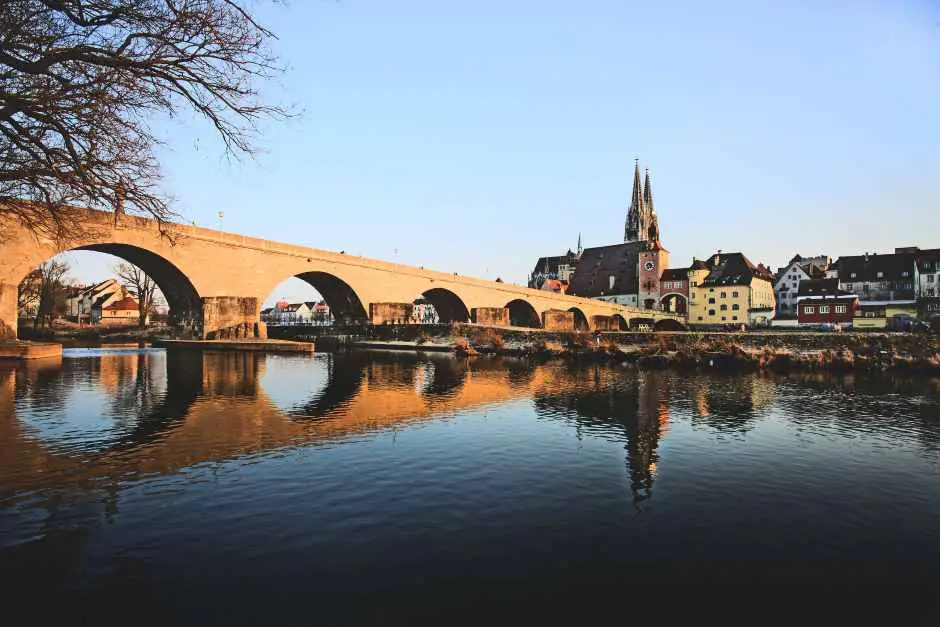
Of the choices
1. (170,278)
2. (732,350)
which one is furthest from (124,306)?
(732,350)

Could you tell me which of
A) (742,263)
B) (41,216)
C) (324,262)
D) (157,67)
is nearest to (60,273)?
(324,262)

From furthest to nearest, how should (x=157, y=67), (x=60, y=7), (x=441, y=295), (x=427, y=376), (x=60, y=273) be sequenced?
(x=441, y=295) → (x=60, y=273) → (x=427, y=376) → (x=157, y=67) → (x=60, y=7)

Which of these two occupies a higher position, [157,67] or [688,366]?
[157,67]

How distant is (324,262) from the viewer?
49.7m

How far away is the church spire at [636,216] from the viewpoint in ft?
421

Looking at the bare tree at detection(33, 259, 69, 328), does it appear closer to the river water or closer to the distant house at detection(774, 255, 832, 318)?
the river water

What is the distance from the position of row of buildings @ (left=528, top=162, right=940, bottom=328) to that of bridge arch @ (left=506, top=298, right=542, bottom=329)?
29460 millimetres

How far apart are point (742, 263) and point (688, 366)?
77.5m

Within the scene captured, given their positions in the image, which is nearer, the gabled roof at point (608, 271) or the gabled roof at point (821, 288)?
the gabled roof at point (821, 288)

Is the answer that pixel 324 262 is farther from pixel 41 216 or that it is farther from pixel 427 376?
pixel 41 216

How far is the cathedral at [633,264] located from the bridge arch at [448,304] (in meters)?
49.2

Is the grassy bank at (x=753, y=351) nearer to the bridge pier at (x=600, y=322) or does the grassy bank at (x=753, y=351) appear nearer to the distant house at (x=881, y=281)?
the bridge pier at (x=600, y=322)

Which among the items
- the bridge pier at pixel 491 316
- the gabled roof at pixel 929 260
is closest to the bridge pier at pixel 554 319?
the bridge pier at pixel 491 316

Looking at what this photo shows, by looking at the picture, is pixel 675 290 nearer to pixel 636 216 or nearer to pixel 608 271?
pixel 608 271
